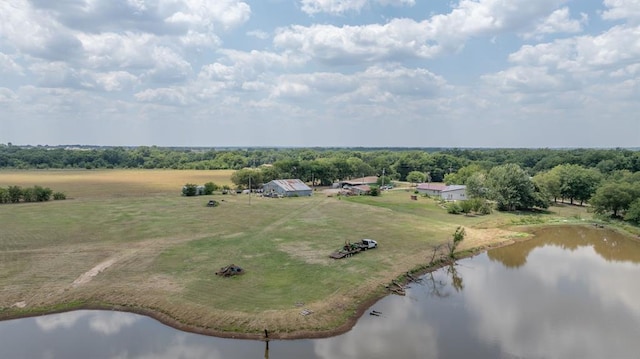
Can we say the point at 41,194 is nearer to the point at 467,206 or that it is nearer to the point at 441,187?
the point at 467,206

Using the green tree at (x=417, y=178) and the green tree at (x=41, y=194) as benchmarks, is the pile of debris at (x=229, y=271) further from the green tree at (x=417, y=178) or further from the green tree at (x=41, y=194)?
the green tree at (x=417, y=178)

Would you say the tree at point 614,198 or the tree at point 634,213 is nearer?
the tree at point 634,213

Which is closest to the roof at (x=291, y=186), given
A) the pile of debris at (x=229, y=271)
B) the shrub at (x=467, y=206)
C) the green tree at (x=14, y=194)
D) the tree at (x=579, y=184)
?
the shrub at (x=467, y=206)

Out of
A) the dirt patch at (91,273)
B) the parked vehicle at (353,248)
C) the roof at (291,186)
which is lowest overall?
the dirt patch at (91,273)

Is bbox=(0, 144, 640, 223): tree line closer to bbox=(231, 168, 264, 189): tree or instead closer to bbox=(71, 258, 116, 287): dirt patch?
bbox=(231, 168, 264, 189): tree

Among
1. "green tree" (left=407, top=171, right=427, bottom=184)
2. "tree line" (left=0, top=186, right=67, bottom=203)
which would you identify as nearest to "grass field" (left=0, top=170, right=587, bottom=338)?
"tree line" (left=0, top=186, right=67, bottom=203)

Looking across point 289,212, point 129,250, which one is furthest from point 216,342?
point 289,212

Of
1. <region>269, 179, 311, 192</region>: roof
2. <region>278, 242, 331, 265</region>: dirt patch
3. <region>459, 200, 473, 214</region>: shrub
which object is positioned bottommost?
<region>278, 242, 331, 265</region>: dirt patch

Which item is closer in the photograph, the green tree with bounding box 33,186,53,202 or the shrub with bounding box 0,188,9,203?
the shrub with bounding box 0,188,9,203
